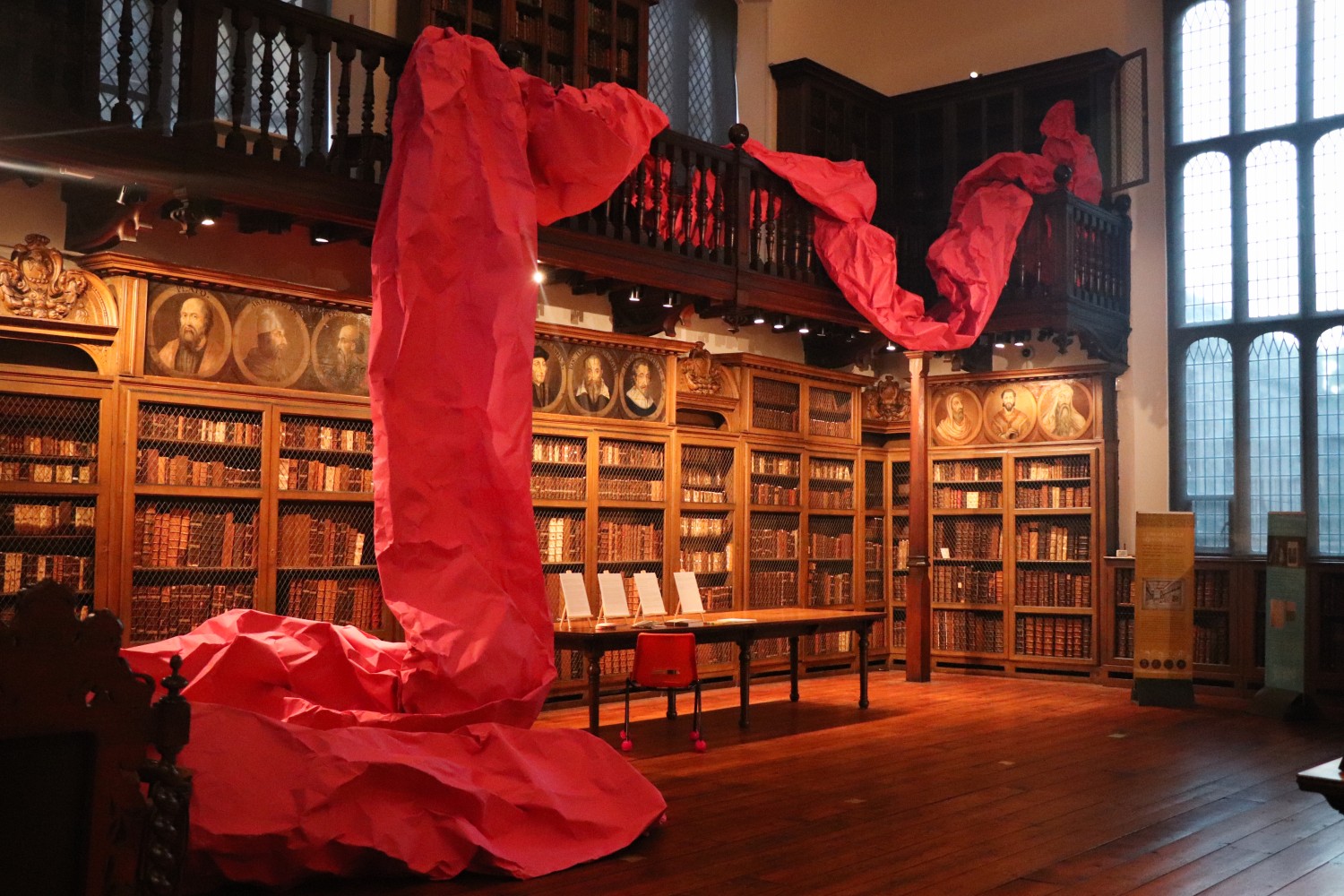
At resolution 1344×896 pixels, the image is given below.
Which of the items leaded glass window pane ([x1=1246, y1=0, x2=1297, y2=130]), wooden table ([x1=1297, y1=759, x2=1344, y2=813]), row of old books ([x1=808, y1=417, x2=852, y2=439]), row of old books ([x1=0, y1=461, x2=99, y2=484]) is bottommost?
wooden table ([x1=1297, y1=759, x2=1344, y2=813])

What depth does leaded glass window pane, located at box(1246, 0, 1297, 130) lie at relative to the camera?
1162cm

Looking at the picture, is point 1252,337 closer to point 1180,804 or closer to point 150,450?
point 1180,804

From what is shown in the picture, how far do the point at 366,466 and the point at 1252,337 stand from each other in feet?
25.6

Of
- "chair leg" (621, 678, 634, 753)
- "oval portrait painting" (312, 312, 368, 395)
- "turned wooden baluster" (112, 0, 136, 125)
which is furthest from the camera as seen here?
"oval portrait painting" (312, 312, 368, 395)

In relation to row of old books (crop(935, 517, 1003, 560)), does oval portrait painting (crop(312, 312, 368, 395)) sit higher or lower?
higher

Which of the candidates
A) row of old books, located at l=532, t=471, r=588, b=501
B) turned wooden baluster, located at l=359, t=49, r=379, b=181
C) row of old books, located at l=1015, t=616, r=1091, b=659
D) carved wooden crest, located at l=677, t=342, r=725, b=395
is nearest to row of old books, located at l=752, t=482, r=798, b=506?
carved wooden crest, located at l=677, t=342, r=725, b=395

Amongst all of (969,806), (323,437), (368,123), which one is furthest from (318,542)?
(969,806)

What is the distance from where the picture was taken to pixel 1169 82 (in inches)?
484

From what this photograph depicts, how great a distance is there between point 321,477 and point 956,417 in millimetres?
6531

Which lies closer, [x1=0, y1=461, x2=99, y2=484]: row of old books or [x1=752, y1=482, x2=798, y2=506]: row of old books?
[x1=0, y1=461, x2=99, y2=484]: row of old books

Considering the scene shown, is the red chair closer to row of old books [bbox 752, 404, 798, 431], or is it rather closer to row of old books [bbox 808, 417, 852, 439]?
row of old books [bbox 752, 404, 798, 431]

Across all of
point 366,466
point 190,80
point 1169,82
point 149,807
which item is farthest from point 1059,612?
point 149,807

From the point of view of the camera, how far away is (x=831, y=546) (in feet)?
39.7

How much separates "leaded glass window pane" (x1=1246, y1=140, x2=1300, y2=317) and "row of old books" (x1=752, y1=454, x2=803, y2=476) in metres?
4.26
